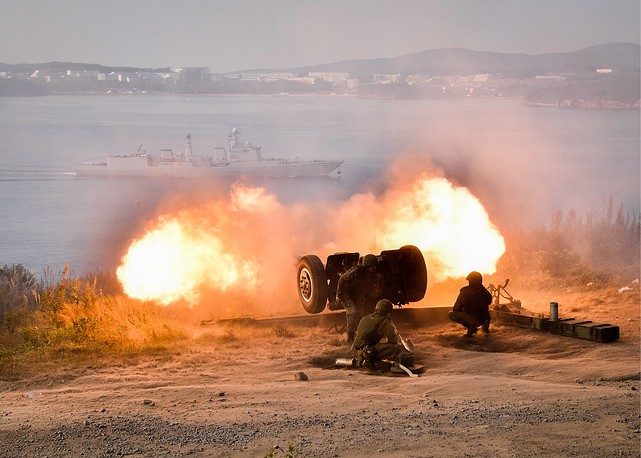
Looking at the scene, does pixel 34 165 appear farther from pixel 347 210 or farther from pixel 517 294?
pixel 517 294

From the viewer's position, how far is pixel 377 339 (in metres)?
13.6

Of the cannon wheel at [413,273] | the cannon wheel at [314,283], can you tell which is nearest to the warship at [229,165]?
the cannon wheel at [314,283]

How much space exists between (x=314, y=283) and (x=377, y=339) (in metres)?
2.85

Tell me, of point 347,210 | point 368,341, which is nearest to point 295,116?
point 347,210

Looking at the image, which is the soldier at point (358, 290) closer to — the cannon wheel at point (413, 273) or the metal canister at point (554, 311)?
the cannon wheel at point (413, 273)

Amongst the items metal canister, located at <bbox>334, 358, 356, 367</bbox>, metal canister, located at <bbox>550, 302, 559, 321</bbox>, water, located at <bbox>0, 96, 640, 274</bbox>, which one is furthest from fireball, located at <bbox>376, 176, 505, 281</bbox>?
water, located at <bbox>0, 96, 640, 274</bbox>

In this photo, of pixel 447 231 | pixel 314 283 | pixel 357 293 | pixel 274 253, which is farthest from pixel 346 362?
pixel 274 253

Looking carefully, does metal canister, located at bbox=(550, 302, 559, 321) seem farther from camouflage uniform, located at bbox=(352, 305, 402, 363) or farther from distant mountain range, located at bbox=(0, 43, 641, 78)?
distant mountain range, located at bbox=(0, 43, 641, 78)

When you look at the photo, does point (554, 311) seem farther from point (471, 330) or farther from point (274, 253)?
point (274, 253)

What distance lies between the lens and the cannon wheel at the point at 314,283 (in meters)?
16.2

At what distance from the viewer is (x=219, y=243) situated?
20.2 m

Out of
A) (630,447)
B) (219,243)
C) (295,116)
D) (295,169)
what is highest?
(295,116)

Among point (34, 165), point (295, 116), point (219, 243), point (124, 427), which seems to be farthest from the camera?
point (295, 116)

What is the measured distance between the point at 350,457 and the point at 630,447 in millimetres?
3045
